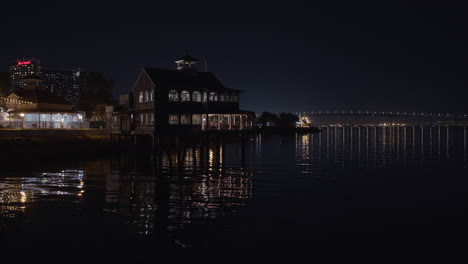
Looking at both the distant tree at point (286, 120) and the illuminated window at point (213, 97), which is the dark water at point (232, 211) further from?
the distant tree at point (286, 120)

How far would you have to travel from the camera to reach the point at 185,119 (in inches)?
2089

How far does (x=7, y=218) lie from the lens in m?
18.2

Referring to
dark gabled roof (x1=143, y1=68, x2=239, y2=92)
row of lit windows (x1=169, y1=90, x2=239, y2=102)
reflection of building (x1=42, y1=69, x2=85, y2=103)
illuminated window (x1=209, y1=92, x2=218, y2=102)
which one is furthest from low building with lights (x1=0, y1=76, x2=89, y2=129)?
reflection of building (x1=42, y1=69, x2=85, y2=103)

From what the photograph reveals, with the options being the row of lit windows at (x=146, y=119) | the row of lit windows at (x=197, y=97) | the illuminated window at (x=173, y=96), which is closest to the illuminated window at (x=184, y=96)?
the row of lit windows at (x=197, y=97)

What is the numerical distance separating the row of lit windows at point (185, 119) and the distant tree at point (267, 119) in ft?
423

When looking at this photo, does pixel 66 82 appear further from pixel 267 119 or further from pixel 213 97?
pixel 213 97

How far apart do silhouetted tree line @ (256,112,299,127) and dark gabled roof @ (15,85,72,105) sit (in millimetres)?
124543

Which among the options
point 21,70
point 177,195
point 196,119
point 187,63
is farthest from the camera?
point 21,70

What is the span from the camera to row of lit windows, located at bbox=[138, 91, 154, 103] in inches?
2021

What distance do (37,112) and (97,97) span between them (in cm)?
3064

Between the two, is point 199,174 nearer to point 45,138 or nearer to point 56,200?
point 56,200

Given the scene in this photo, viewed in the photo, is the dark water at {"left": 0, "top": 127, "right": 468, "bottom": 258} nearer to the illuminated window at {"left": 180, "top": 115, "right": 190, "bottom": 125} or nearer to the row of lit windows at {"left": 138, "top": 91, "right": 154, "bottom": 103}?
the row of lit windows at {"left": 138, "top": 91, "right": 154, "bottom": 103}

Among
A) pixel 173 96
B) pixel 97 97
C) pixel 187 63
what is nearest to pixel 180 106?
pixel 173 96

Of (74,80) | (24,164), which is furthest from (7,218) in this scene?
(74,80)
